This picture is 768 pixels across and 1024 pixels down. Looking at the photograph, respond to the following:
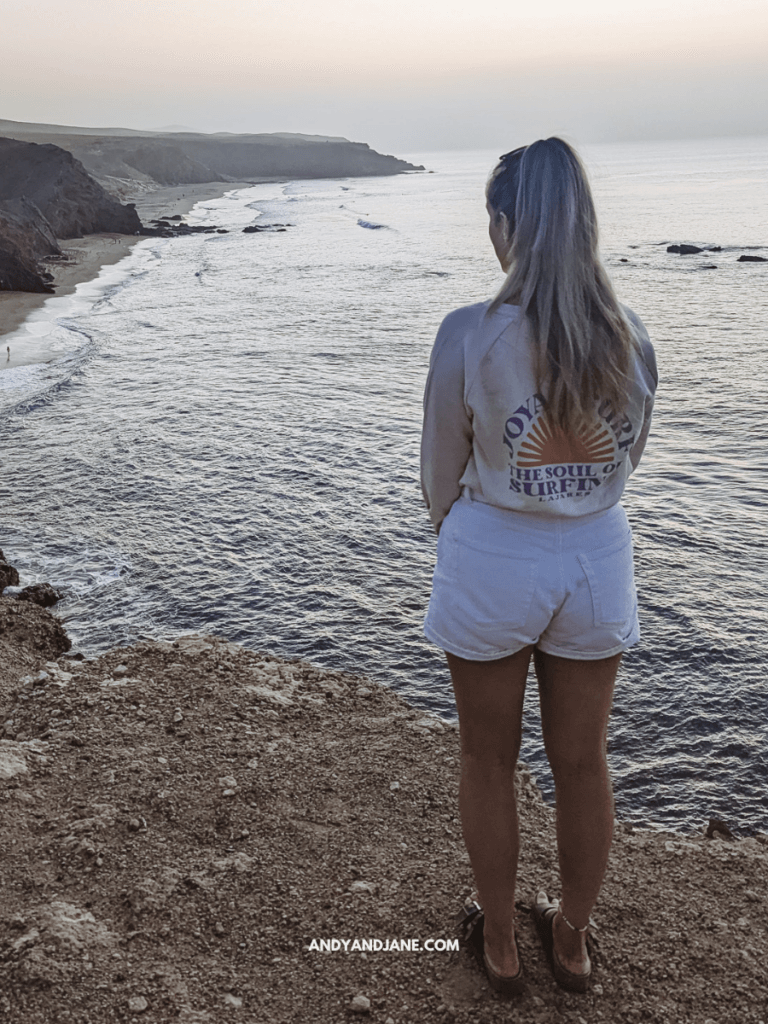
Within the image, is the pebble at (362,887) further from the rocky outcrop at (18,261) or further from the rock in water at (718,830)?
the rocky outcrop at (18,261)

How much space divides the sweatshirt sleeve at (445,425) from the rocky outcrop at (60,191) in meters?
40.7

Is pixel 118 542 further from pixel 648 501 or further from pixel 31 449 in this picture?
pixel 648 501

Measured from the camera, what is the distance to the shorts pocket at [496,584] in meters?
1.92

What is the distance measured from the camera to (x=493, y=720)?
209cm

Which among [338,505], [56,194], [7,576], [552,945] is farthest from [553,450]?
[56,194]

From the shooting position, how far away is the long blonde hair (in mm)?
1796

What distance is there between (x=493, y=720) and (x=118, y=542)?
5.51 m

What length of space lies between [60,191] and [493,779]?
43677 millimetres

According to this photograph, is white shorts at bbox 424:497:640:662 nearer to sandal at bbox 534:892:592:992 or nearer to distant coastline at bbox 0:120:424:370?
sandal at bbox 534:892:592:992

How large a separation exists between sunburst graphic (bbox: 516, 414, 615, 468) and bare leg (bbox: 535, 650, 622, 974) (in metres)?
0.52

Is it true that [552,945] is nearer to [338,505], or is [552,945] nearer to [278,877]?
[278,877]

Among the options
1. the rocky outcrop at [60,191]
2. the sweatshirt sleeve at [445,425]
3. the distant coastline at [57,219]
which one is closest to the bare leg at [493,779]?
the sweatshirt sleeve at [445,425]

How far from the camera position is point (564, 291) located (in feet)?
5.86

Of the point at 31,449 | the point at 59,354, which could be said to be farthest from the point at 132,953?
the point at 59,354
